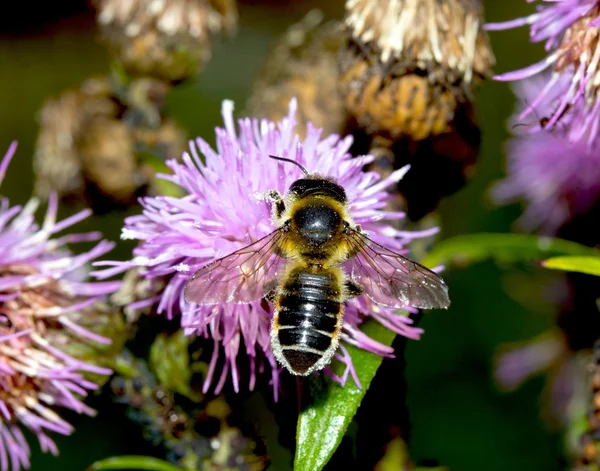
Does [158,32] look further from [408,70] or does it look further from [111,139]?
[408,70]

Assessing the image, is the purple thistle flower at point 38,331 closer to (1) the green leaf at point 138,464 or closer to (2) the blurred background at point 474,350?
(1) the green leaf at point 138,464

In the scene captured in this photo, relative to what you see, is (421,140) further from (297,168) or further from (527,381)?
(527,381)

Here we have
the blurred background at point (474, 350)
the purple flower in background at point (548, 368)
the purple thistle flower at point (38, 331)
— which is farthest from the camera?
the blurred background at point (474, 350)

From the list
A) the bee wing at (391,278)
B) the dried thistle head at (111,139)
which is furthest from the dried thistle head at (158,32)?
the bee wing at (391,278)

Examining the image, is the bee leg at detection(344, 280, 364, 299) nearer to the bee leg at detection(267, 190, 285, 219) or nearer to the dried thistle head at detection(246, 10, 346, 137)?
the bee leg at detection(267, 190, 285, 219)

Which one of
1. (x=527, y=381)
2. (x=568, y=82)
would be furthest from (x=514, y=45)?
(x=568, y=82)
